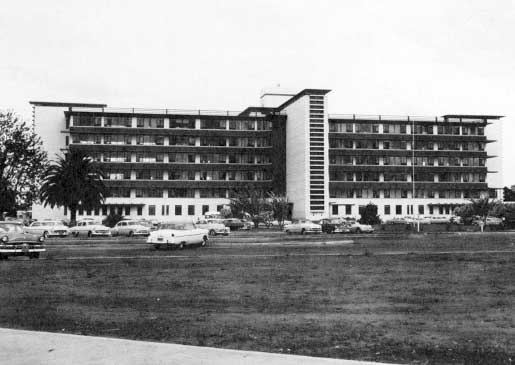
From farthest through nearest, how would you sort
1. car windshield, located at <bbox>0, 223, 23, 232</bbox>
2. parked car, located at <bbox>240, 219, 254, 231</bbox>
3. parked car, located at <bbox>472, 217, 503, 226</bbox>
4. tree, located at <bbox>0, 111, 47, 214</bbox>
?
1. parked car, located at <bbox>472, 217, 503, 226</bbox>
2. parked car, located at <bbox>240, 219, 254, 231</bbox>
3. tree, located at <bbox>0, 111, 47, 214</bbox>
4. car windshield, located at <bbox>0, 223, 23, 232</bbox>

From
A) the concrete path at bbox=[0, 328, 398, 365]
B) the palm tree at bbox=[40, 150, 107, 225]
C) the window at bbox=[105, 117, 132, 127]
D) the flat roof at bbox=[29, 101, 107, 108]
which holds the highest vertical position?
the flat roof at bbox=[29, 101, 107, 108]

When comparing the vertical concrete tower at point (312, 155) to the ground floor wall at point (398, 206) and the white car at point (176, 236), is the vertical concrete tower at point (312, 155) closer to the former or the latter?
the ground floor wall at point (398, 206)

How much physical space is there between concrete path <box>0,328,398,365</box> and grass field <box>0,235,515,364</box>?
1.19 m

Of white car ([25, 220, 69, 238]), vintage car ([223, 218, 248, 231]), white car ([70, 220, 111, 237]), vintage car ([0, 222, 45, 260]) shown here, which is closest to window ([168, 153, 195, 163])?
vintage car ([223, 218, 248, 231])

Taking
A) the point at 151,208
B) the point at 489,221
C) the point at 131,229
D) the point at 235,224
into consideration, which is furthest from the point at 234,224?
the point at 151,208

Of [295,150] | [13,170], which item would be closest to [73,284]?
[13,170]

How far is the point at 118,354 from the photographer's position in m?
7.51

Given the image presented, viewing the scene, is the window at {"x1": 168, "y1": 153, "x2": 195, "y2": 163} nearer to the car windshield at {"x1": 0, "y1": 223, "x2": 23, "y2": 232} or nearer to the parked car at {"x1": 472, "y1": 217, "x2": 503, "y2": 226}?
the parked car at {"x1": 472, "y1": 217, "x2": 503, "y2": 226}

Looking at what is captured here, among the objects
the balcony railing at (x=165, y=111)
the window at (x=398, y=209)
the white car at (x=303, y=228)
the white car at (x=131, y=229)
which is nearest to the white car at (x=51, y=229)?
the white car at (x=131, y=229)

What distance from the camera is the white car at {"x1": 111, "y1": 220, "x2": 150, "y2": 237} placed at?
187 ft

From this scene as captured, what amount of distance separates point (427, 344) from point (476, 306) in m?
4.27

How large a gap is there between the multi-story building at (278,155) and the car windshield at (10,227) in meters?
73.2

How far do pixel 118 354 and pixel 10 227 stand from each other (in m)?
23.6

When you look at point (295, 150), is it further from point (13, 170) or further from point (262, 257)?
point (262, 257)
